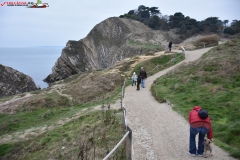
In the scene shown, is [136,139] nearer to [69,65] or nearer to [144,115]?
[144,115]

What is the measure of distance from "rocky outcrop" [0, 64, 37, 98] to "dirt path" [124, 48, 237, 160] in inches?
1195

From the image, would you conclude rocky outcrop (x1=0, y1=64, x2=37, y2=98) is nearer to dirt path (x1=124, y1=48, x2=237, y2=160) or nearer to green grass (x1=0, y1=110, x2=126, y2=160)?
green grass (x1=0, y1=110, x2=126, y2=160)

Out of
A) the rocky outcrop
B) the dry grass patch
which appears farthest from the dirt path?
the rocky outcrop

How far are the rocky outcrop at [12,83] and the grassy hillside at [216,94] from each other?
28.9 m

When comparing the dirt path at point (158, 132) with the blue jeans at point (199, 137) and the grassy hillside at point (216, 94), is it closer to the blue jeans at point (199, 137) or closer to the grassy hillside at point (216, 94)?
the blue jeans at point (199, 137)

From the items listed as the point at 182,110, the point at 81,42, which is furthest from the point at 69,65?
the point at 182,110

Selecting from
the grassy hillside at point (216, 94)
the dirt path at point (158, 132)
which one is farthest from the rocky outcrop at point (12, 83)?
the dirt path at point (158, 132)

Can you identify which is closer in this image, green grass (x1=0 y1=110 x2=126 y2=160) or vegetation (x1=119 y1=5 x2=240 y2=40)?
green grass (x1=0 y1=110 x2=126 y2=160)

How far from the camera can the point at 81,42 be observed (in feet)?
243

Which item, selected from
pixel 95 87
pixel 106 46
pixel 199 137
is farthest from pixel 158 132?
pixel 106 46

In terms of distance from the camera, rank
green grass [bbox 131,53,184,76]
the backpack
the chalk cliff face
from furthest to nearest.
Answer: the chalk cliff face
green grass [bbox 131,53,184,76]
the backpack

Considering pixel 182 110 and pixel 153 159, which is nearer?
pixel 153 159

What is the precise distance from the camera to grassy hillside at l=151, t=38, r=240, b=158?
33.6ft

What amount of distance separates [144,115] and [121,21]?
3186 inches
